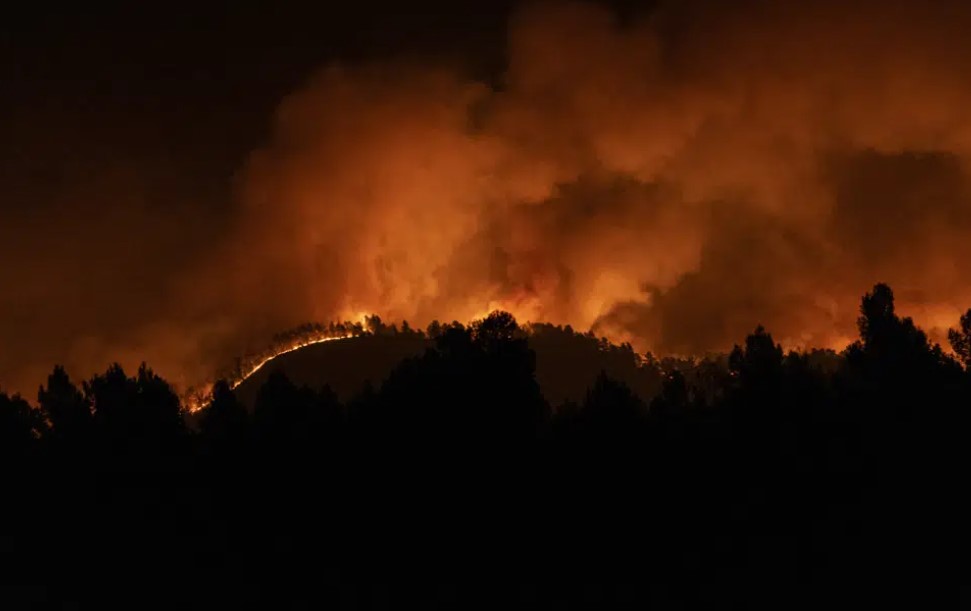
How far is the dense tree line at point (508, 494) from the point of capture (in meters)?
39.1

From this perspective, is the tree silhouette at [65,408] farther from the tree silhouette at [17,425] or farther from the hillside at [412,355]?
the hillside at [412,355]

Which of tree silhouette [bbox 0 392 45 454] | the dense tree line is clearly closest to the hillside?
tree silhouette [bbox 0 392 45 454]

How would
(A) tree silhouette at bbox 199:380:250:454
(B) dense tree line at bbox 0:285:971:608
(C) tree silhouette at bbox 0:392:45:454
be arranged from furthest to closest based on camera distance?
1. (C) tree silhouette at bbox 0:392:45:454
2. (A) tree silhouette at bbox 199:380:250:454
3. (B) dense tree line at bbox 0:285:971:608

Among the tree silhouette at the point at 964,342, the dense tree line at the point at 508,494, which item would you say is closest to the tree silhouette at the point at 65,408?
the dense tree line at the point at 508,494

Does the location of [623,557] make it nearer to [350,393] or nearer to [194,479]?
[194,479]

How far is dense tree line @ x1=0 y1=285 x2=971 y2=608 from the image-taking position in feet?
128

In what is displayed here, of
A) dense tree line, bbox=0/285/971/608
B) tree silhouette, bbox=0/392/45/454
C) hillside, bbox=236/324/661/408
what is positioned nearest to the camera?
dense tree line, bbox=0/285/971/608

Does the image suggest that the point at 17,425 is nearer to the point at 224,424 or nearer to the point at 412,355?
the point at 224,424

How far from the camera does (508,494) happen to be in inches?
1599

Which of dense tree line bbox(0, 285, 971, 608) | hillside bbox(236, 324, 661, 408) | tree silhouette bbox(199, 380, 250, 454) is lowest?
dense tree line bbox(0, 285, 971, 608)

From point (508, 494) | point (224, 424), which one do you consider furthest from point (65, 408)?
point (508, 494)

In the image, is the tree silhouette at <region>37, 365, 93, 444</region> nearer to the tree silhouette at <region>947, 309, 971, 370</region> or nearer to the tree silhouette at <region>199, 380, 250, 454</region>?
the tree silhouette at <region>199, 380, 250, 454</region>

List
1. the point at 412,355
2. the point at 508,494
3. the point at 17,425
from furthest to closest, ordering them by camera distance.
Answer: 1. the point at 412,355
2. the point at 17,425
3. the point at 508,494

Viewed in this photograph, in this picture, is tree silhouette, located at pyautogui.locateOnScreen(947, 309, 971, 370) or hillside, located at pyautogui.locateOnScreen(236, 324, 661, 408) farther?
hillside, located at pyautogui.locateOnScreen(236, 324, 661, 408)
